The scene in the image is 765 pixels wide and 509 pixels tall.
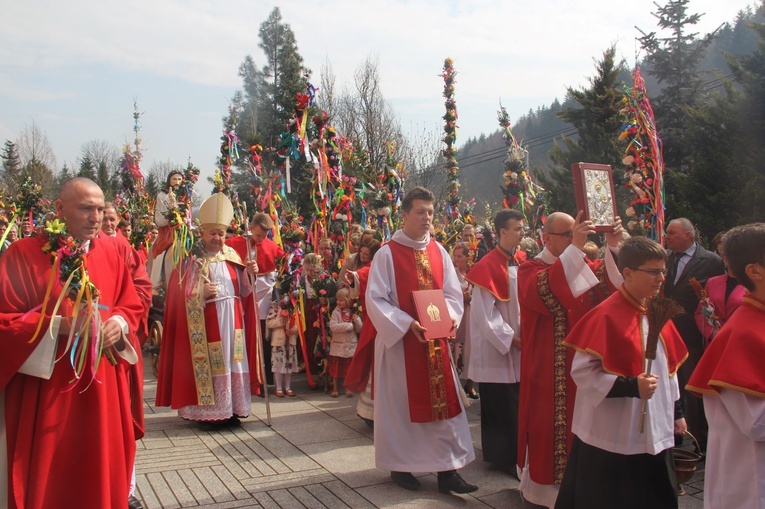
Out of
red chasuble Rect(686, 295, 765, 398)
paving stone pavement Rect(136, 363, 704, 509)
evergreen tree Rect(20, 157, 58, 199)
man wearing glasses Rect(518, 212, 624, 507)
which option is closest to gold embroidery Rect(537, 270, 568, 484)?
man wearing glasses Rect(518, 212, 624, 507)

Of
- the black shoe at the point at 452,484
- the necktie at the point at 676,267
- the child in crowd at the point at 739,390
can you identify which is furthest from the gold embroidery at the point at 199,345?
the child in crowd at the point at 739,390

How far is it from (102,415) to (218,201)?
3.25m

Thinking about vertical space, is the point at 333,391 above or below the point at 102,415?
below

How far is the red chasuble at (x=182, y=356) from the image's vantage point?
659cm

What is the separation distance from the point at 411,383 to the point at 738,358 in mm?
2693

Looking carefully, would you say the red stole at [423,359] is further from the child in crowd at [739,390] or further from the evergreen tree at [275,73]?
the evergreen tree at [275,73]

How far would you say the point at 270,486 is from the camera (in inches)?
196

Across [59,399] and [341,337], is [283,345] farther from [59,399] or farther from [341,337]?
[59,399]

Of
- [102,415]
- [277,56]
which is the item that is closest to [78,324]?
[102,415]

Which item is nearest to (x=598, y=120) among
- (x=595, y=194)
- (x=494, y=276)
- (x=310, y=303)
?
(x=310, y=303)

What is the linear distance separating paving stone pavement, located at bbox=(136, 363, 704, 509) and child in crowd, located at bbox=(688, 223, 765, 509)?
79.5 inches

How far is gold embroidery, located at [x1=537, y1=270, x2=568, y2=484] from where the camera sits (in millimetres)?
4375

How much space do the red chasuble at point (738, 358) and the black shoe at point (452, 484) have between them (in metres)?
2.35

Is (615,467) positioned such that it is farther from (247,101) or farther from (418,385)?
(247,101)
